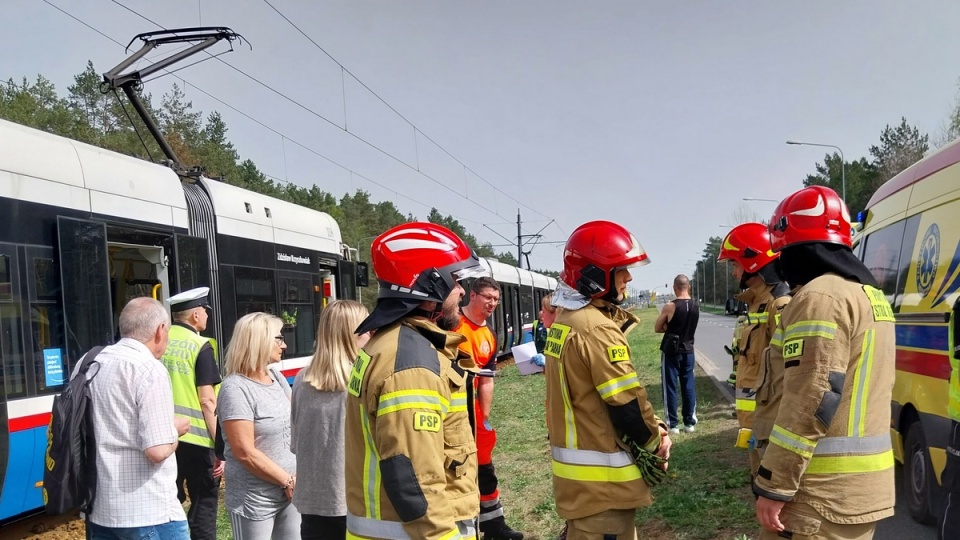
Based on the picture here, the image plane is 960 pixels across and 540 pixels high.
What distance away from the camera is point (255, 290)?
933cm

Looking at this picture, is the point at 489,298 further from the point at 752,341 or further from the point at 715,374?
the point at 715,374

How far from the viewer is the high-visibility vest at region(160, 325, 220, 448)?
15.5 ft

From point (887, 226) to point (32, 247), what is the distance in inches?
289

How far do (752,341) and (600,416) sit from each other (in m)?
2.28

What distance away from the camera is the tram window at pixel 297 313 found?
1005 cm

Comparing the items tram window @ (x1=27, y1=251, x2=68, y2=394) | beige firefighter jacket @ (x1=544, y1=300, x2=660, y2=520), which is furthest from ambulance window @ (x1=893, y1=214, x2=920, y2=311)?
tram window @ (x1=27, y1=251, x2=68, y2=394)

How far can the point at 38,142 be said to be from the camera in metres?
6.20

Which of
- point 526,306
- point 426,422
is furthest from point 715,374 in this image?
point 426,422

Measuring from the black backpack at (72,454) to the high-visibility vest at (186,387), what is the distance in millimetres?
1451

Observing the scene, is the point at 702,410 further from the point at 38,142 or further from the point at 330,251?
the point at 38,142

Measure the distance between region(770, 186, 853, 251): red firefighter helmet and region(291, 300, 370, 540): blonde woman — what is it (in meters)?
2.08

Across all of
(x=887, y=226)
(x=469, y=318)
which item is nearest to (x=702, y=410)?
(x=887, y=226)

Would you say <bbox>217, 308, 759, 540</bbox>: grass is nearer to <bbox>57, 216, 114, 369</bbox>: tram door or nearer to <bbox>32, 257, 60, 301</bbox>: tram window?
<bbox>57, 216, 114, 369</bbox>: tram door

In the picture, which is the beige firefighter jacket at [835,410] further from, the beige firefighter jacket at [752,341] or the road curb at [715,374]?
the road curb at [715,374]
